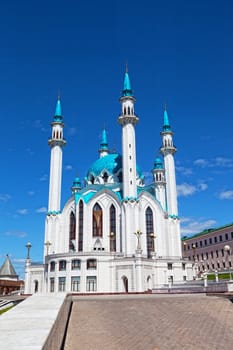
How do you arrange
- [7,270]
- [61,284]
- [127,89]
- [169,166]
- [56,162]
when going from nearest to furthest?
1. [61,284]
2. [127,89]
3. [56,162]
4. [169,166]
5. [7,270]

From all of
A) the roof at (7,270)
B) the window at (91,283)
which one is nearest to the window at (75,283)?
the window at (91,283)

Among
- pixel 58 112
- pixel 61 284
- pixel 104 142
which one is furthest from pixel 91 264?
pixel 104 142

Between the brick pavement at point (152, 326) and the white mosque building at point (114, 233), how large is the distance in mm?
24850

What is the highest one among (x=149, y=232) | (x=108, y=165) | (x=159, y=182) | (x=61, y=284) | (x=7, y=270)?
(x=108, y=165)

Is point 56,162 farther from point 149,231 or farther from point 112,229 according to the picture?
point 149,231

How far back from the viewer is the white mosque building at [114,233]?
45.7m

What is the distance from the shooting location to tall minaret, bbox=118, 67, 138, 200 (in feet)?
169

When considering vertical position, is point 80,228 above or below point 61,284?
above

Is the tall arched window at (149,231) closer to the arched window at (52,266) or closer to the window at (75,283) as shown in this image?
the window at (75,283)

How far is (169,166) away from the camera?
5906 centimetres

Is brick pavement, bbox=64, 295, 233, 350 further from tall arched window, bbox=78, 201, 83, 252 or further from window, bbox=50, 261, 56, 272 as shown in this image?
tall arched window, bbox=78, 201, 83, 252

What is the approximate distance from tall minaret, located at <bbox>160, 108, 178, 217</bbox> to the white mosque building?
0.17 metres

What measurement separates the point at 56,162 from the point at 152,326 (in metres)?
46.7

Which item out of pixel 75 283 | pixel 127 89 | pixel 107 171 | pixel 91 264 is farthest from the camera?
pixel 107 171
